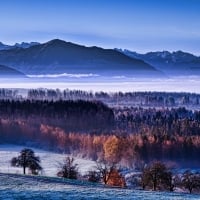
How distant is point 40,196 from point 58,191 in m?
3.58

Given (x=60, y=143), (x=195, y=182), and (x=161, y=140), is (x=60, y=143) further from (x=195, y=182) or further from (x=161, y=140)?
(x=195, y=182)

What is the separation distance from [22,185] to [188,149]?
104749 mm

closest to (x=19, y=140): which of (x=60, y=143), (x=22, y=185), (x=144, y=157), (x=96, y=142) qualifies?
(x=60, y=143)

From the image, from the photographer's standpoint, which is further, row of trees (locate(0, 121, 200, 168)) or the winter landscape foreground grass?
row of trees (locate(0, 121, 200, 168))

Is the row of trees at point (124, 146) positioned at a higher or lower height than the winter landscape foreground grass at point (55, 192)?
lower

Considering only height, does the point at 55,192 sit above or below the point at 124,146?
above

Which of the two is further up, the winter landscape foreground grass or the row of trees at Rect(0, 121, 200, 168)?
the winter landscape foreground grass

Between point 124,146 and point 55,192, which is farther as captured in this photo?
point 124,146

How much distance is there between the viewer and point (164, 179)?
3157 inches

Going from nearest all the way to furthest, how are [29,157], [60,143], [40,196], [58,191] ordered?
[40,196], [58,191], [29,157], [60,143]

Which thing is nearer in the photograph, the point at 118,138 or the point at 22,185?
the point at 22,185

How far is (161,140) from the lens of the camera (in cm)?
15850

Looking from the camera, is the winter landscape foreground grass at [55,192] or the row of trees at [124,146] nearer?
the winter landscape foreground grass at [55,192]

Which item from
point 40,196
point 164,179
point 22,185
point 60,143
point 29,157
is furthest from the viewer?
point 60,143
